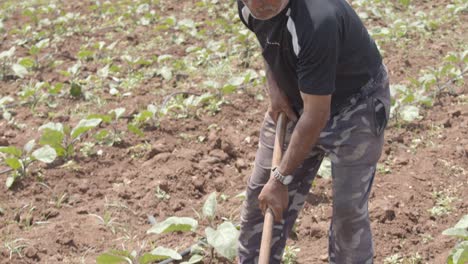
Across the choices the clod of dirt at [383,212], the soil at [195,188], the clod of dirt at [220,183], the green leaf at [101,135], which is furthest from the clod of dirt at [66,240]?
the clod of dirt at [383,212]

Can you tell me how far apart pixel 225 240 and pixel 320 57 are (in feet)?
3.97

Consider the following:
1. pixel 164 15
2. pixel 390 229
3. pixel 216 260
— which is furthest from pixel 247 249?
pixel 164 15

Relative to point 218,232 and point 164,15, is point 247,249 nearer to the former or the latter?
point 218,232

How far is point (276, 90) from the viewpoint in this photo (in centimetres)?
287

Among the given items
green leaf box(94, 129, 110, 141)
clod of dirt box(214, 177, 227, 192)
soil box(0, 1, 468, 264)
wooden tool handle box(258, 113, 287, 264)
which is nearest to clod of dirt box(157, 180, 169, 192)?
soil box(0, 1, 468, 264)

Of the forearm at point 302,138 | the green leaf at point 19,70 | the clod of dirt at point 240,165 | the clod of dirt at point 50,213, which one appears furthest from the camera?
the green leaf at point 19,70

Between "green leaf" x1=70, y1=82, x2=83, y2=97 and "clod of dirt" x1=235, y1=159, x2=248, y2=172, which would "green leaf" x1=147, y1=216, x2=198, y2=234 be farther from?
"green leaf" x1=70, y1=82, x2=83, y2=97

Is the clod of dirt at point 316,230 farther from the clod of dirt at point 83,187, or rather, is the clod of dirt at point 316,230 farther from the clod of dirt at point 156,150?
the clod of dirt at point 83,187

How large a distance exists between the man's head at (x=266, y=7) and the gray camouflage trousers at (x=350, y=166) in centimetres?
53

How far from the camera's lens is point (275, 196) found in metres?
2.66

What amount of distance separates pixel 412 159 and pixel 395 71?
1953mm

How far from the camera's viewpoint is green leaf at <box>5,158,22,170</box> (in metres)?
4.27

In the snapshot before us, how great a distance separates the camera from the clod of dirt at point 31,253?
3.51 m

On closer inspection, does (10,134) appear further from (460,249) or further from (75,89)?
(460,249)
